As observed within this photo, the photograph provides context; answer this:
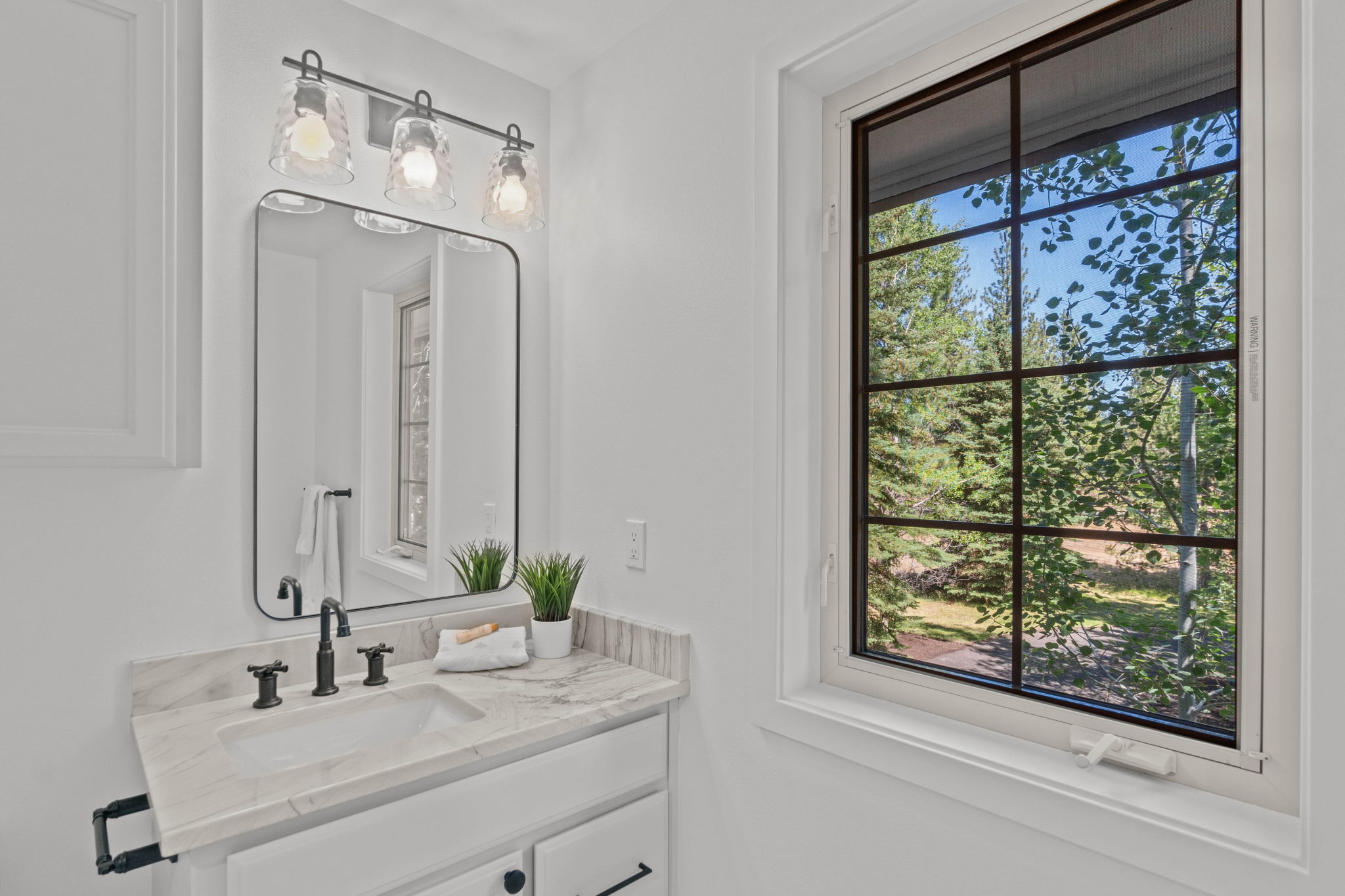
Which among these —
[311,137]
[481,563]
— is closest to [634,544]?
[481,563]

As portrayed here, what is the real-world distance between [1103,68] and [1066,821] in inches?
44.2

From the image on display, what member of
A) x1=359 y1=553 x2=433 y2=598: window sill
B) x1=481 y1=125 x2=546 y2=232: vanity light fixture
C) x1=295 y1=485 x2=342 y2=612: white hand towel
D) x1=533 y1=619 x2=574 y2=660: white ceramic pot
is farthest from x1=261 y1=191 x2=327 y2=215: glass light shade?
x1=533 y1=619 x2=574 y2=660: white ceramic pot

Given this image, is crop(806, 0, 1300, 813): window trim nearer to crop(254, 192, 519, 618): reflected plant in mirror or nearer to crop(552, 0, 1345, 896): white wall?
crop(552, 0, 1345, 896): white wall

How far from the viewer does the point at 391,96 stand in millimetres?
1605

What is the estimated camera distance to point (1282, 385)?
900 mm

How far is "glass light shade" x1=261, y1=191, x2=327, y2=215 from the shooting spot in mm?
1465

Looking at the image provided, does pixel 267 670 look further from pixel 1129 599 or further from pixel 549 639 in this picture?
pixel 1129 599

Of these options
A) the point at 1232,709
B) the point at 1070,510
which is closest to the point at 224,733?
the point at 1070,510

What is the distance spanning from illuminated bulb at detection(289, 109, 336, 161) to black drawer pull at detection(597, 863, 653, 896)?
61.9 inches

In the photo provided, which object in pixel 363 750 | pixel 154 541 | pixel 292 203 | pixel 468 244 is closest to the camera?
pixel 363 750

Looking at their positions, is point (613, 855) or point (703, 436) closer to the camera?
point (613, 855)

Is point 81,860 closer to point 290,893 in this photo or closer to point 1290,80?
point 290,893

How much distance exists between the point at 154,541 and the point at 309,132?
852 millimetres

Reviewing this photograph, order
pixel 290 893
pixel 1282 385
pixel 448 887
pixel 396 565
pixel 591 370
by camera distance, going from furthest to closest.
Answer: pixel 591 370 < pixel 396 565 < pixel 448 887 < pixel 290 893 < pixel 1282 385
